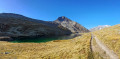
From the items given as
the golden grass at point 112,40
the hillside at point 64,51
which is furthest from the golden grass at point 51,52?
the golden grass at point 112,40

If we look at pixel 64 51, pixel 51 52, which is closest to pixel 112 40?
pixel 64 51

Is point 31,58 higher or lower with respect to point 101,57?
lower

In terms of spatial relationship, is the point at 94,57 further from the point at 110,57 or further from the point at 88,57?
the point at 110,57

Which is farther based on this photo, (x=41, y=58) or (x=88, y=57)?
(x=41, y=58)

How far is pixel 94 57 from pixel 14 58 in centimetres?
1868

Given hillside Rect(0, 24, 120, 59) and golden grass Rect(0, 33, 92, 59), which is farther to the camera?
golden grass Rect(0, 33, 92, 59)

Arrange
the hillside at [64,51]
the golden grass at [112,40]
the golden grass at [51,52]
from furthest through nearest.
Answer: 1. the golden grass at [112,40]
2. the golden grass at [51,52]
3. the hillside at [64,51]

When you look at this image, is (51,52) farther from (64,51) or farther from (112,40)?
(112,40)

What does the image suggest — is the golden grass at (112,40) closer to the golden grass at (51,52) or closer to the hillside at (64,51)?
the hillside at (64,51)

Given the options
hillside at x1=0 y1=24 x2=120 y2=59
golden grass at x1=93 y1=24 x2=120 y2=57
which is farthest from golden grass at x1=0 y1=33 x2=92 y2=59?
golden grass at x1=93 y1=24 x2=120 y2=57

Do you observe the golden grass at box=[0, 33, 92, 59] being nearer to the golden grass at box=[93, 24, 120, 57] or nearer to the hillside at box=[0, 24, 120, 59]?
the hillside at box=[0, 24, 120, 59]

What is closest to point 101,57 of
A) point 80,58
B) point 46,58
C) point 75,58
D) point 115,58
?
point 115,58

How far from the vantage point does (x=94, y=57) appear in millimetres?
13969

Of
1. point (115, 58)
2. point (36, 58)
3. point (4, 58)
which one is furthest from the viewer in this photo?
point (36, 58)
